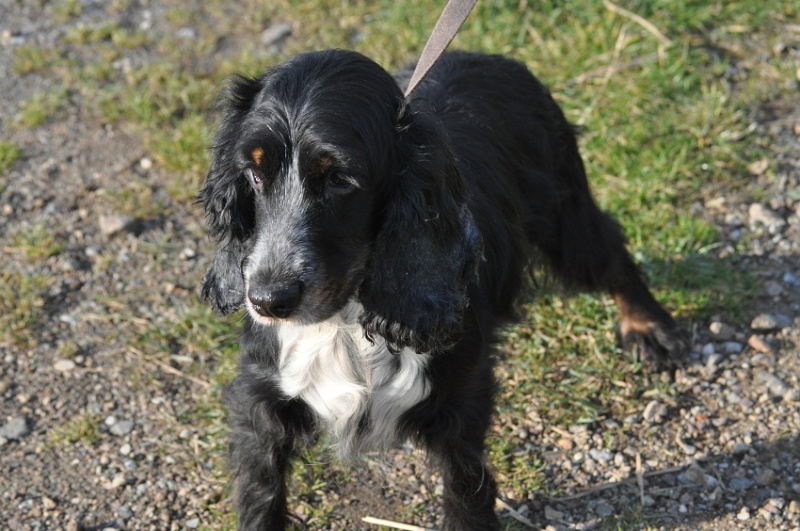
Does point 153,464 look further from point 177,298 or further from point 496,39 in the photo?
point 496,39

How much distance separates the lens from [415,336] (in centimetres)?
325

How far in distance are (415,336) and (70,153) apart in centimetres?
373

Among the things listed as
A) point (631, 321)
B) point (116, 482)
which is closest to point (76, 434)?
point (116, 482)

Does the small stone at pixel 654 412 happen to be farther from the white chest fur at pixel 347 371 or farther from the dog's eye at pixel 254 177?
the dog's eye at pixel 254 177

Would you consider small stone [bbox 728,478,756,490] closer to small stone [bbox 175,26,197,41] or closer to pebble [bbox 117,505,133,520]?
pebble [bbox 117,505,133,520]

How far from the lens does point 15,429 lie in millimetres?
4566

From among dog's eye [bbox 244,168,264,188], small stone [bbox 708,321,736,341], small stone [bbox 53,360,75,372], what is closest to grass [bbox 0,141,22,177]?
small stone [bbox 53,360,75,372]

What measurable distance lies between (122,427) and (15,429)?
0.46m

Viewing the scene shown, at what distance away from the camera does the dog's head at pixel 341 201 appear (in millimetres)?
3076

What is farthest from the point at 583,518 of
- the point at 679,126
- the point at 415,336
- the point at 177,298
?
the point at 679,126

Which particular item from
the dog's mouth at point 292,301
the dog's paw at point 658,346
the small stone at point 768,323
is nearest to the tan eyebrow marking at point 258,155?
the dog's mouth at point 292,301

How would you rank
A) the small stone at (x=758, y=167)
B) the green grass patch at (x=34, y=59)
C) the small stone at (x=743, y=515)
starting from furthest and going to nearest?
the green grass patch at (x=34, y=59), the small stone at (x=758, y=167), the small stone at (x=743, y=515)

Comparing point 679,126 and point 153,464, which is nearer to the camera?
point 153,464

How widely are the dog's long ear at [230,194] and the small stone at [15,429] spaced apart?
1.66 m
